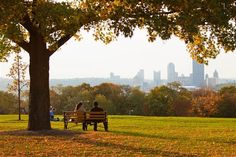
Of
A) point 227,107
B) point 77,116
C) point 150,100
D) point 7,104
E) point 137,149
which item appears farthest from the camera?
point 7,104

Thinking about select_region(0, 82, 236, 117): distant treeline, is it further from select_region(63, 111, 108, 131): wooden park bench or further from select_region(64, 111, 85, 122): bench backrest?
select_region(63, 111, 108, 131): wooden park bench

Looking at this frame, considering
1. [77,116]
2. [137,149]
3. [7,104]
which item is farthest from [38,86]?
[7,104]

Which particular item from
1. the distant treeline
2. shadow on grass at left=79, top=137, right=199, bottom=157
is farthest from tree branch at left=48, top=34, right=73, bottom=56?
the distant treeline

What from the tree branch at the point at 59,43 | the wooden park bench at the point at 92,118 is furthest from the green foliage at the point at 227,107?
the tree branch at the point at 59,43

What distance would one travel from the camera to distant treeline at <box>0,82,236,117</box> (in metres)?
89.4

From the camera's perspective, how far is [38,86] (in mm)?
22359

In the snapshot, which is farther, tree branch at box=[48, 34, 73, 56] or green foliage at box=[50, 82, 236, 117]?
green foliage at box=[50, 82, 236, 117]

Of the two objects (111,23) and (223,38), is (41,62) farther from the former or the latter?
(223,38)

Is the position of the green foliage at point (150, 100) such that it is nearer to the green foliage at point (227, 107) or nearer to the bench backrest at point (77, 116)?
the green foliage at point (227, 107)

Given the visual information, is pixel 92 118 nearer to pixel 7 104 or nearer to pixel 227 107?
pixel 227 107

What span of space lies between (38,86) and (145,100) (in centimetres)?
8315

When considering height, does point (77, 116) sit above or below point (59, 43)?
below

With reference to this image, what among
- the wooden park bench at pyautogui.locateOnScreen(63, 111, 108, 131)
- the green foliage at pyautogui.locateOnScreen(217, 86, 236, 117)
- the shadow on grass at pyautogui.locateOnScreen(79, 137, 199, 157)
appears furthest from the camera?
the green foliage at pyautogui.locateOnScreen(217, 86, 236, 117)

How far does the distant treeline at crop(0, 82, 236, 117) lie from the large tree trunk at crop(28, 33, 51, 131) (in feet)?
218
